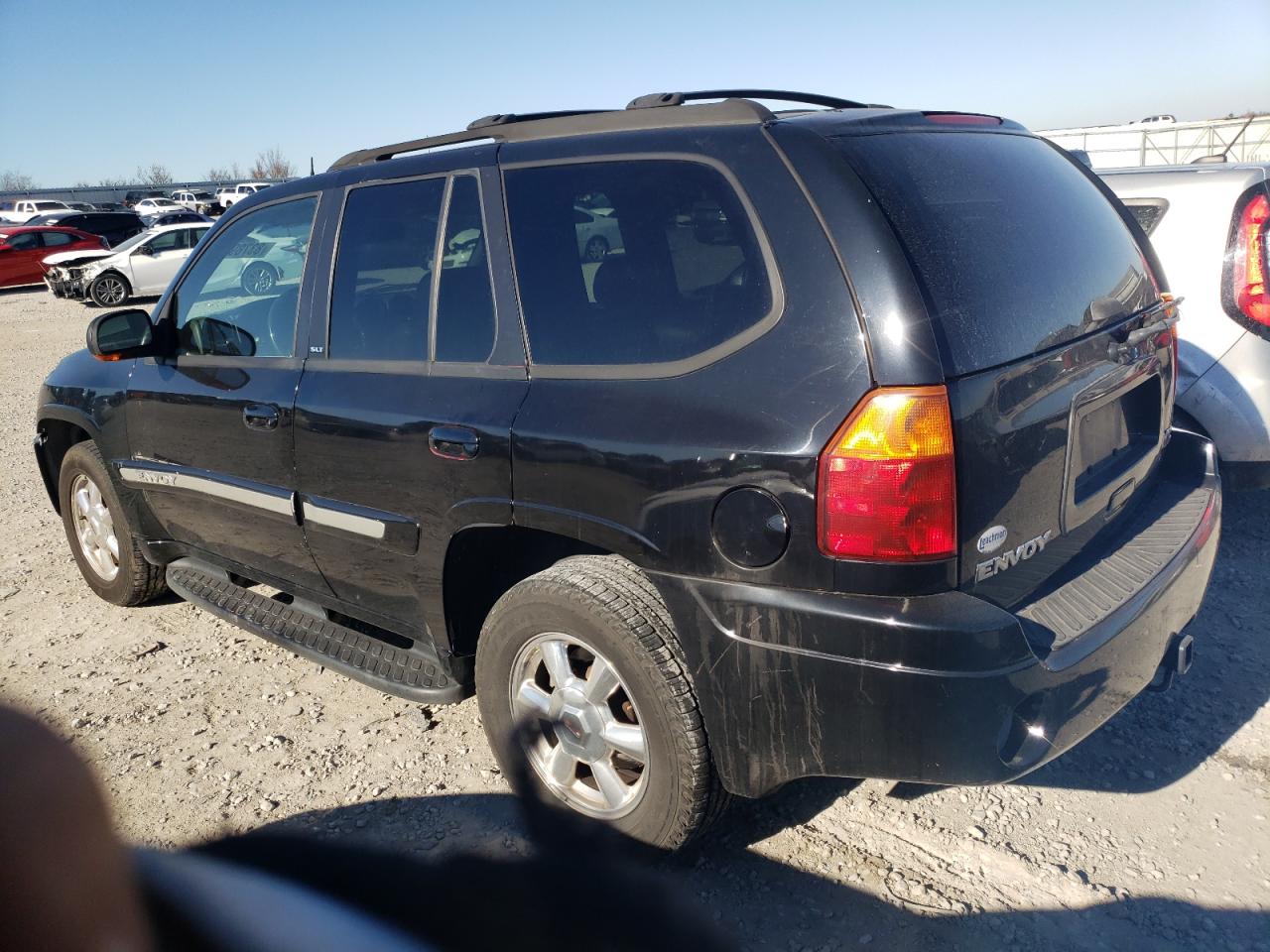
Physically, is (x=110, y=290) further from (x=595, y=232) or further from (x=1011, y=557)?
(x=1011, y=557)

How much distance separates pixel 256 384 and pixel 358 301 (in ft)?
1.83

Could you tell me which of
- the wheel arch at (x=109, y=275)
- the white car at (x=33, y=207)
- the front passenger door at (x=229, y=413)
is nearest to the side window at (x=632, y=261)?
the front passenger door at (x=229, y=413)

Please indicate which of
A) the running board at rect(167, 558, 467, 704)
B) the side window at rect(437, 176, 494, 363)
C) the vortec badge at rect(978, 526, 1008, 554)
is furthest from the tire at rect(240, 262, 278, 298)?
the vortec badge at rect(978, 526, 1008, 554)

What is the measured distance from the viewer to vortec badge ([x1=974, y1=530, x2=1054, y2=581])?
7.23 ft

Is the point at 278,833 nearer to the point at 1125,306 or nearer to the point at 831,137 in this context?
the point at 831,137

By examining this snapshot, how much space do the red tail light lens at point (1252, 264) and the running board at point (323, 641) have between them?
3.74 m

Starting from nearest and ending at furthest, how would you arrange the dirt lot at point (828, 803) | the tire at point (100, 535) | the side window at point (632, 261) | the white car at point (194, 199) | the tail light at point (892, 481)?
the tail light at point (892, 481), the side window at point (632, 261), the dirt lot at point (828, 803), the tire at point (100, 535), the white car at point (194, 199)

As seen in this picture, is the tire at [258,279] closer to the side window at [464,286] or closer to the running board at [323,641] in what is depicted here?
the side window at [464,286]

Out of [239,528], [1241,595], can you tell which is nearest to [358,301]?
[239,528]

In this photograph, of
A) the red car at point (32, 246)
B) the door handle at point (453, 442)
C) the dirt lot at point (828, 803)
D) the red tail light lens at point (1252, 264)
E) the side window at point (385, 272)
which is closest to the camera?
the dirt lot at point (828, 803)

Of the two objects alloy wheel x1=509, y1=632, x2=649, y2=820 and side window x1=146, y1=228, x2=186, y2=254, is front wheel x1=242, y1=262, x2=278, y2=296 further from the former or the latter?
side window x1=146, y1=228, x2=186, y2=254

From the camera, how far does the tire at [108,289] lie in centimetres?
1975

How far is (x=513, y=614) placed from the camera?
9.16 feet

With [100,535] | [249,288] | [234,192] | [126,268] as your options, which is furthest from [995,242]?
[234,192]
